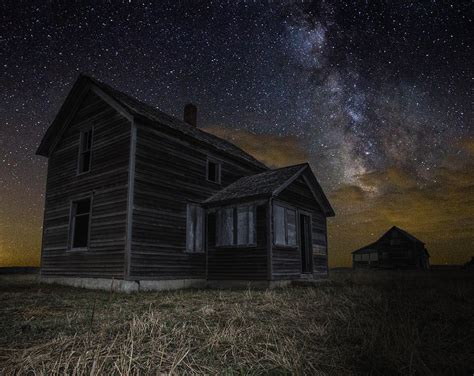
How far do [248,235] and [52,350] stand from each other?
36.1 feet

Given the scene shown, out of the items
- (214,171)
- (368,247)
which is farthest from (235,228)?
(368,247)

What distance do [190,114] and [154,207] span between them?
9.31m

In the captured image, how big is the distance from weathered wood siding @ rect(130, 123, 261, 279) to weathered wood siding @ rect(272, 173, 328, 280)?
3402 millimetres

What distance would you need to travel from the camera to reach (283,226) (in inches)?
570

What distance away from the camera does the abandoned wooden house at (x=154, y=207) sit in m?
12.8

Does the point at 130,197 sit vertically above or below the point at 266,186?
below

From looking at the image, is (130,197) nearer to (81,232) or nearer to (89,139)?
(89,139)

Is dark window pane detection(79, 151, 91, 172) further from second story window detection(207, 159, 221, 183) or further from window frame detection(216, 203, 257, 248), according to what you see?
window frame detection(216, 203, 257, 248)

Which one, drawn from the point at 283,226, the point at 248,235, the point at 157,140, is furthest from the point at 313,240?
the point at 157,140

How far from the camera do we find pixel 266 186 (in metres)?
14.4

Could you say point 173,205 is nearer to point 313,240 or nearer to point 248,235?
point 248,235

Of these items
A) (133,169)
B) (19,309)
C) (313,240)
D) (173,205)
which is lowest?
(19,309)

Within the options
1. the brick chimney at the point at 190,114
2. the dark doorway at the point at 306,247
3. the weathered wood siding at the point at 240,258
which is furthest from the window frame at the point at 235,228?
the brick chimney at the point at 190,114

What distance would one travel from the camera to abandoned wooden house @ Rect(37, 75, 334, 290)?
12815mm
